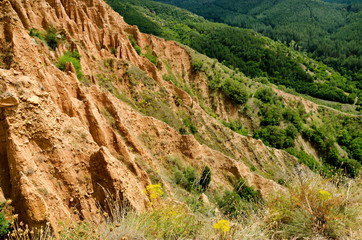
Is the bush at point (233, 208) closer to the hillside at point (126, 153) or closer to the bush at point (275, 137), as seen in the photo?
the hillside at point (126, 153)

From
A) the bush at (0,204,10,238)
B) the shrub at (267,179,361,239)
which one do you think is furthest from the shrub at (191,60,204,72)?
the shrub at (267,179,361,239)

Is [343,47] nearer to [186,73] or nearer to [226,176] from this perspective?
[186,73]

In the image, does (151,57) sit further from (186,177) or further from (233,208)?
(233,208)

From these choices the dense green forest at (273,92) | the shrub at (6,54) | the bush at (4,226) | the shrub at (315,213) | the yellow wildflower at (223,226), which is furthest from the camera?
the dense green forest at (273,92)

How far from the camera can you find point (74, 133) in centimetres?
1127

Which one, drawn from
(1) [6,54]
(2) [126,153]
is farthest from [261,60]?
(1) [6,54]

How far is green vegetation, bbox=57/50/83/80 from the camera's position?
79.1ft

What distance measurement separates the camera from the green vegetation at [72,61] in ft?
79.1

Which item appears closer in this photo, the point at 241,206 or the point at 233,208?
the point at 241,206

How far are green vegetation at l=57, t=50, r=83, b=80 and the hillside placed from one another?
15 centimetres

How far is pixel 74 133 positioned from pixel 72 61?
16.7 metres

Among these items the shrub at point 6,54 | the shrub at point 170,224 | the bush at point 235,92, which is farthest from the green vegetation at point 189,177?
the bush at point 235,92

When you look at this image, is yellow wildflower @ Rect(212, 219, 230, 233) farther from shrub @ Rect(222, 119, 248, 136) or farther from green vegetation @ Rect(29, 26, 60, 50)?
shrub @ Rect(222, 119, 248, 136)

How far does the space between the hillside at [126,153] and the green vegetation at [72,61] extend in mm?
148
